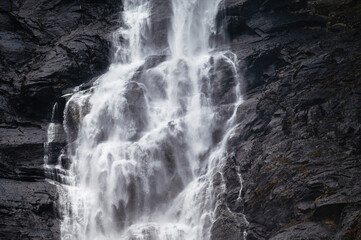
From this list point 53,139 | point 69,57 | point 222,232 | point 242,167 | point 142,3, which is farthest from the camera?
point 142,3

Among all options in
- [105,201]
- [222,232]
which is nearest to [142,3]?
[105,201]

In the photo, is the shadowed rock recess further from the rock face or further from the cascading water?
the cascading water

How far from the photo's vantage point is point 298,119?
17.5 metres

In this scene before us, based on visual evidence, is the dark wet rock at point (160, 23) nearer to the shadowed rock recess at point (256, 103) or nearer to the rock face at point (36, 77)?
the shadowed rock recess at point (256, 103)

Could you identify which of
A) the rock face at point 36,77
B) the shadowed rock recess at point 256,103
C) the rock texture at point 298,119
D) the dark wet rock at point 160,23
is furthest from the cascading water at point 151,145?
the rock texture at point 298,119

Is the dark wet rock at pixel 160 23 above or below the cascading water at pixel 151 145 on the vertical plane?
above

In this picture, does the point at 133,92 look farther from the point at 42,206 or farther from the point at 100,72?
the point at 42,206

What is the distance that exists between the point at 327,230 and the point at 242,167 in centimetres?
477

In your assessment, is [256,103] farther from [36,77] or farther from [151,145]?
[36,77]

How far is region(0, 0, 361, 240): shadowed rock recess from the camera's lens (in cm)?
1470

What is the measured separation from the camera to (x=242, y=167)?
17.1 metres

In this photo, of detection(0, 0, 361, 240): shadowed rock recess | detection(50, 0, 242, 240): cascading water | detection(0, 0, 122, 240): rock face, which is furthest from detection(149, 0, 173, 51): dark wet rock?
detection(0, 0, 122, 240): rock face

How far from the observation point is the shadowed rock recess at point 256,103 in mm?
14703

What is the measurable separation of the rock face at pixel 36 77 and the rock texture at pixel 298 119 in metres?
8.09
